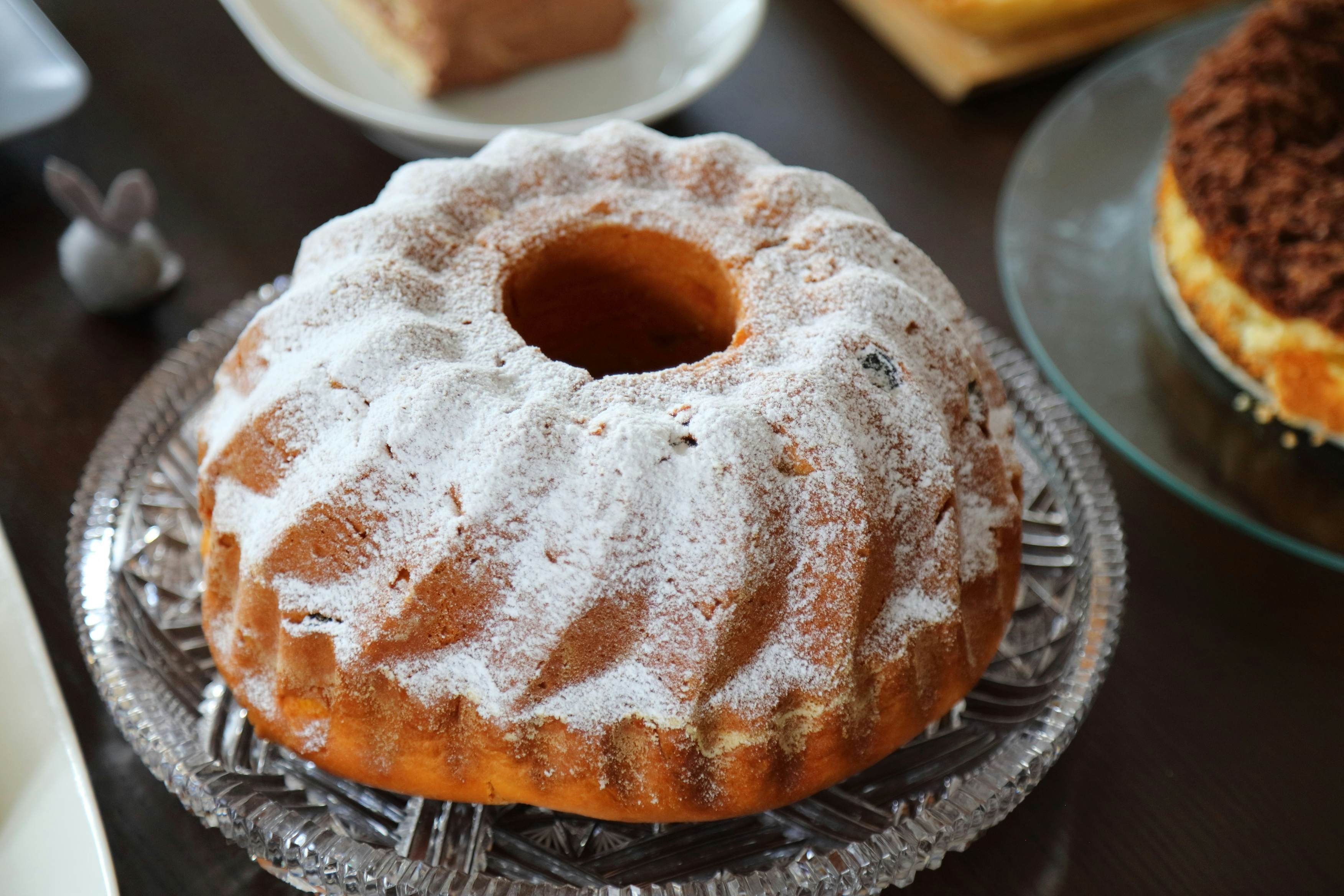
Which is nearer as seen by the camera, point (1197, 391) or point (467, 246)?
point (467, 246)

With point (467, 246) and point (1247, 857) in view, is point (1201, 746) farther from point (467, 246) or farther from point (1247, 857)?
point (467, 246)

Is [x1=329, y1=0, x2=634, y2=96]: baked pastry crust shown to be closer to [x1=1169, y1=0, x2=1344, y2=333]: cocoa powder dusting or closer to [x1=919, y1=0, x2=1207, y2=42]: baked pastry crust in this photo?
[x1=919, y1=0, x2=1207, y2=42]: baked pastry crust

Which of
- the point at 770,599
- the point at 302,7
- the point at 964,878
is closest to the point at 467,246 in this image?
the point at 770,599

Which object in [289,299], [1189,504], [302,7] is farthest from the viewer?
[302,7]

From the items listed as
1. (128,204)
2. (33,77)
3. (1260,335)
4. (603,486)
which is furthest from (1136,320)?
(33,77)

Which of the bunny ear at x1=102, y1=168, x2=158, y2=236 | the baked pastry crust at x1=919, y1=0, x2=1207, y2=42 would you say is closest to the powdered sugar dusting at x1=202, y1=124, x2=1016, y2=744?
the bunny ear at x1=102, y1=168, x2=158, y2=236

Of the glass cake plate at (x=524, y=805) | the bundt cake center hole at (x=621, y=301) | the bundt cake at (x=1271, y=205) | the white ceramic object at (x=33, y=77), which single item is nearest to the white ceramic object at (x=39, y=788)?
the glass cake plate at (x=524, y=805)

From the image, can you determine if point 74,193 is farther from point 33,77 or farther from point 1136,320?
point 1136,320

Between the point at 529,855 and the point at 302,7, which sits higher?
the point at 302,7
